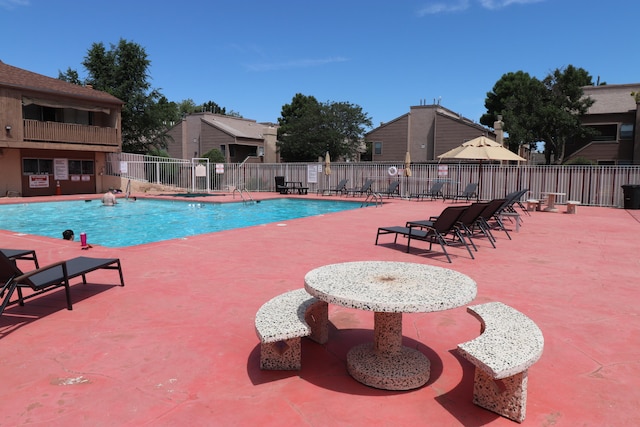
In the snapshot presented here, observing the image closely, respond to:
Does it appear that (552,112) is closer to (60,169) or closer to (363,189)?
(363,189)

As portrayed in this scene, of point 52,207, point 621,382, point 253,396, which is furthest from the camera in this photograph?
point 52,207

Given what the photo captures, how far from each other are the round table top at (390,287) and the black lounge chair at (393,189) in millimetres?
18847

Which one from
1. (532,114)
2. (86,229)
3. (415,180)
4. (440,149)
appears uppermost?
(532,114)

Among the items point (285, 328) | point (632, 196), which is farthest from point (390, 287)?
point (632, 196)

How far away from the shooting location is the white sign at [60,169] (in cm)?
2392

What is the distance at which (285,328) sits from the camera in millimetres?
3053

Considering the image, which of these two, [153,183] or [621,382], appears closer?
[621,382]

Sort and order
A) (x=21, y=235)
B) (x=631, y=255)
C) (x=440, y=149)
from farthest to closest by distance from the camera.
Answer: (x=440, y=149)
(x=21, y=235)
(x=631, y=255)

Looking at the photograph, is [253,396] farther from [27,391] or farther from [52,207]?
[52,207]

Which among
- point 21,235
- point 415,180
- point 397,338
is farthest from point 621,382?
point 415,180

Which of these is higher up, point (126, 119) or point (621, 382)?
point (126, 119)

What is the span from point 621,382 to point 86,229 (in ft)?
46.3

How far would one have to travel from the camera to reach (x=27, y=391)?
9.59 feet

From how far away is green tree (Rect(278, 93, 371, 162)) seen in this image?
42.3 metres
